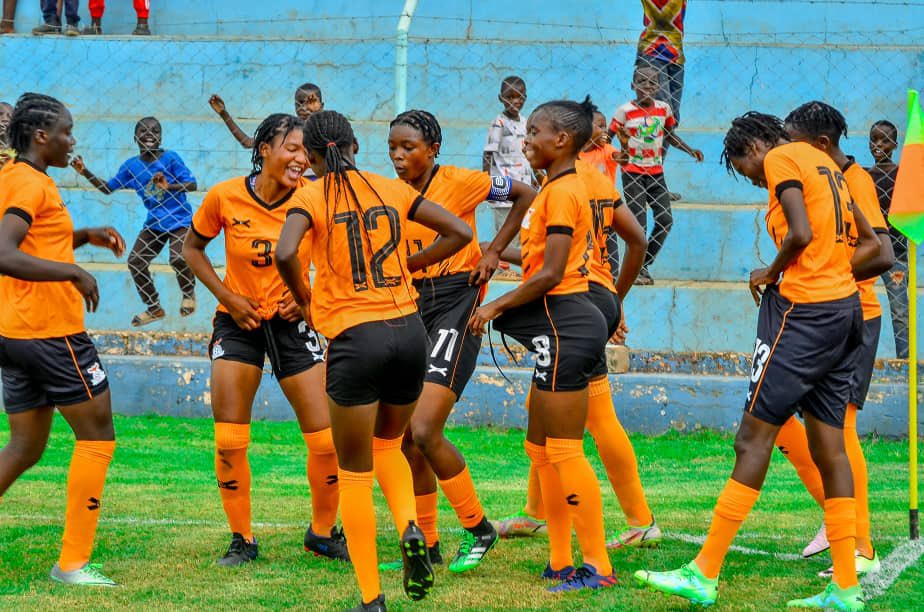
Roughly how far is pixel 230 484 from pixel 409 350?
1.64m

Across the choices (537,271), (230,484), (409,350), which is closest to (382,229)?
(409,350)

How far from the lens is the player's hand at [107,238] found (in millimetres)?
5711

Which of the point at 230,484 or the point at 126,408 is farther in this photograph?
the point at 126,408

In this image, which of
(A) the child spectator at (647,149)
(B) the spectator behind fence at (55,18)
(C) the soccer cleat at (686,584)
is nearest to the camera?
(C) the soccer cleat at (686,584)

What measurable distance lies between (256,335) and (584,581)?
198 centimetres

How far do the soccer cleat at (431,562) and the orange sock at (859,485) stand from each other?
6.46 ft

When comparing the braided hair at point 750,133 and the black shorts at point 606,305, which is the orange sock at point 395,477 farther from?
the braided hair at point 750,133

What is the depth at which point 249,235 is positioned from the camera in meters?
5.88

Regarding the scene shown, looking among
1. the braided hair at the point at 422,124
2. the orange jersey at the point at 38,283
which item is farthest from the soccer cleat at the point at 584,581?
the orange jersey at the point at 38,283

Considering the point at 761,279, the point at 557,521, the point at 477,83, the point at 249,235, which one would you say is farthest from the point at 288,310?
the point at 477,83

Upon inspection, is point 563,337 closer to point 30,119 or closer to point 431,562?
point 431,562

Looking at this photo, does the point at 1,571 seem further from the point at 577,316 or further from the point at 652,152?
the point at 652,152

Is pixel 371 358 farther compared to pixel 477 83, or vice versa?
pixel 477 83

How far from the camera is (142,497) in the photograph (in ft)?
24.5
